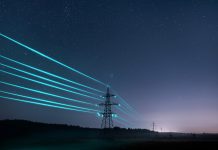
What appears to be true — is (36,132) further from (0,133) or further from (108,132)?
(108,132)

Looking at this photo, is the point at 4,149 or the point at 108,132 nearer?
the point at 4,149

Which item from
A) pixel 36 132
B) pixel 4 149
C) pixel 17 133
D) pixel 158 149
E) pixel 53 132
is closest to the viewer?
pixel 4 149

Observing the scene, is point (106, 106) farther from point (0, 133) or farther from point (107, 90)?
point (0, 133)

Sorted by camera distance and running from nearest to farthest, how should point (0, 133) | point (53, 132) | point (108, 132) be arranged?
1. point (0, 133)
2. point (53, 132)
3. point (108, 132)

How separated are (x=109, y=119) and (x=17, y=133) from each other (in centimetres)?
2102

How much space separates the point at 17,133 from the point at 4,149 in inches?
843

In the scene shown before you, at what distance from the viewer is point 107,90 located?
61.9 m

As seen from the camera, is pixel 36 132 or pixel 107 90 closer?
pixel 36 132

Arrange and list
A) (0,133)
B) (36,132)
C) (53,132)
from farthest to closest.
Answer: (53,132)
(36,132)
(0,133)

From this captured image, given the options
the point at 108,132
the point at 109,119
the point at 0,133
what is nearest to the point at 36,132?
the point at 0,133

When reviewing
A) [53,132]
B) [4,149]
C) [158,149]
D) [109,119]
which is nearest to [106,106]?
[109,119]

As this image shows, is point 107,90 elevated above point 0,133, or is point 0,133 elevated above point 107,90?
point 107,90

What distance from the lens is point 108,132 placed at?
246 ft

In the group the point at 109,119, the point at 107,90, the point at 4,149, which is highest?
the point at 107,90
